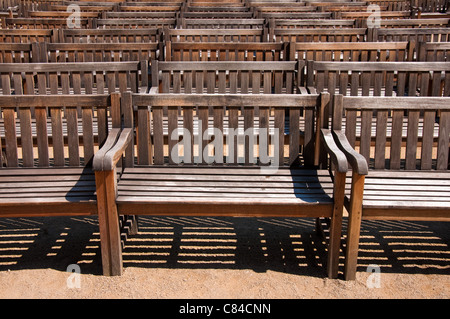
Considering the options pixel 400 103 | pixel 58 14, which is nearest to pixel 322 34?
pixel 400 103

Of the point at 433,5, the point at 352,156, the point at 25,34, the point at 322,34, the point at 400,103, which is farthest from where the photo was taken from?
the point at 433,5

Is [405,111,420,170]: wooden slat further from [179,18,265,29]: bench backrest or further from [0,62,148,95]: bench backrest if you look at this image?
[179,18,265,29]: bench backrest

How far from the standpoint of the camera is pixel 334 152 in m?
3.39

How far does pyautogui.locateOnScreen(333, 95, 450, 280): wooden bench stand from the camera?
10.9 feet

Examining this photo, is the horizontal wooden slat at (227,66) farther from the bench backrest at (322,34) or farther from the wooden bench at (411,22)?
the wooden bench at (411,22)

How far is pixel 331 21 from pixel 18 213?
22.4 feet

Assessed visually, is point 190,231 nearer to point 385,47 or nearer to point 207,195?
point 207,195

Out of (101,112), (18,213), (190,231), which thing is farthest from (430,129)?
(18,213)

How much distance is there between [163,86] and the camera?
5.14 meters

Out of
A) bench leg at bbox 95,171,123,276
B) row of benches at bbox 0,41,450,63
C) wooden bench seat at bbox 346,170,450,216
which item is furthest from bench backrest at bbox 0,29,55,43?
wooden bench seat at bbox 346,170,450,216

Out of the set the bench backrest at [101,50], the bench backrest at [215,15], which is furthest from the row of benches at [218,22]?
the bench backrest at [101,50]

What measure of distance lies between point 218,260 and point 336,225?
91 cm

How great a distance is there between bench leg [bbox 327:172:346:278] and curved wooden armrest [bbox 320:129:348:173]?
2.2 inches

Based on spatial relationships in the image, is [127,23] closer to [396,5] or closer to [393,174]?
[393,174]
